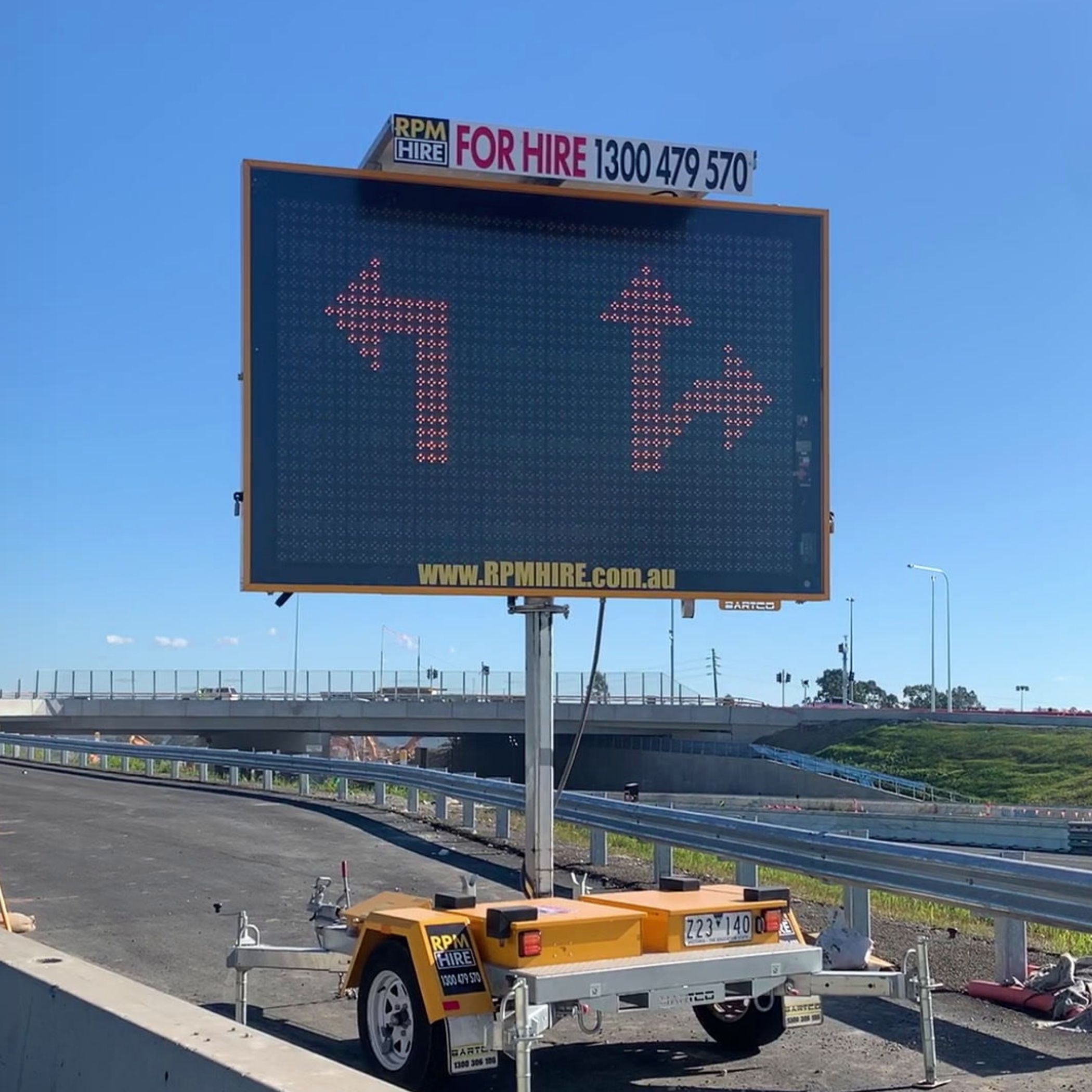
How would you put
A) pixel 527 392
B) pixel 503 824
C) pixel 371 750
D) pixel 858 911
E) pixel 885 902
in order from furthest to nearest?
pixel 371 750 < pixel 503 824 < pixel 885 902 < pixel 858 911 < pixel 527 392

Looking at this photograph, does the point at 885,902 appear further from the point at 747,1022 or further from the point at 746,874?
the point at 747,1022

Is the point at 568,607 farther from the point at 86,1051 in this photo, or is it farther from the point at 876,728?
the point at 876,728

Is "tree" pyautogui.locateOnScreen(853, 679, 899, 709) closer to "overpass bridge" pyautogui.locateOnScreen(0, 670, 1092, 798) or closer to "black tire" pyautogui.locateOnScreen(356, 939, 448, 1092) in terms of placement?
"overpass bridge" pyautogui.locateOnScreen(0, 670, 1092, 798)

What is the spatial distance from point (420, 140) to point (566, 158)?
3.50 ft

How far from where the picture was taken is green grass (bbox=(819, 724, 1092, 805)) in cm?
4850

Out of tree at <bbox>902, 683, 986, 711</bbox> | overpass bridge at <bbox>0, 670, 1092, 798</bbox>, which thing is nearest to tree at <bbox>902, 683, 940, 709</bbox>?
tree at <bbox>902, 683, 986, 711</bbox>

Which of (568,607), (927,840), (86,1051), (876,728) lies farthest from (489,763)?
(86,1051)

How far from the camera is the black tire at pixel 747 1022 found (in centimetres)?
762

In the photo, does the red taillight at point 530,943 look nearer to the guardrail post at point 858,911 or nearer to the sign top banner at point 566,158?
the guardrail post at point 858,911

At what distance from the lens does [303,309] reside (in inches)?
375

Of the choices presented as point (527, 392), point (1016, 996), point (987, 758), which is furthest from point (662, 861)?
point (987, 758)

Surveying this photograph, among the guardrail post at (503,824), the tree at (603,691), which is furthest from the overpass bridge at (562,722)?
the guardrail post at (503,824)

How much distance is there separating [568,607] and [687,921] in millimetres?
3728

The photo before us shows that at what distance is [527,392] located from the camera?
987 centimetres
